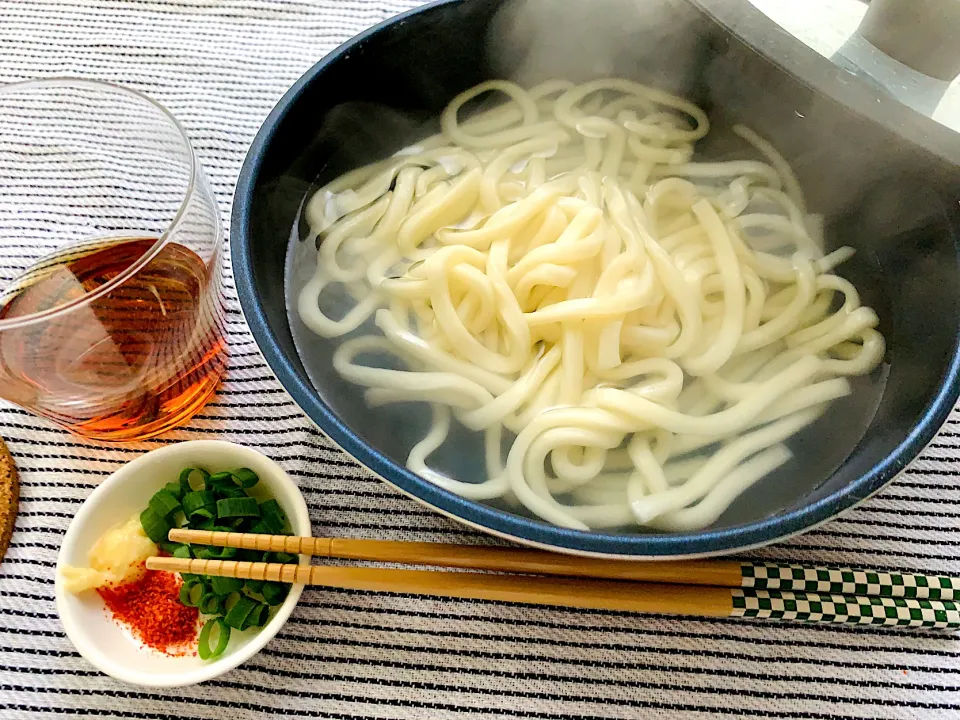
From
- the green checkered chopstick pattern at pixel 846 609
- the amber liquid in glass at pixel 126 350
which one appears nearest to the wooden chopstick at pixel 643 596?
the green checkered chopstick pattern at pixel 846 609

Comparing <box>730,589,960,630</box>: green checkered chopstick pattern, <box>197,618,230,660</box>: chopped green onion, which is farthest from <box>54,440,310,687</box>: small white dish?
<box>730,589,960,630</box>: green checkered chopstick pattern

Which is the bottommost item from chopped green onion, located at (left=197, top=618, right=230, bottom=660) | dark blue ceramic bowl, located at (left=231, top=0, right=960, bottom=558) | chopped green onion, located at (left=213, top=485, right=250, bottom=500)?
chopped green onion, located at (left=197, top=618, right=230, bottom=660)

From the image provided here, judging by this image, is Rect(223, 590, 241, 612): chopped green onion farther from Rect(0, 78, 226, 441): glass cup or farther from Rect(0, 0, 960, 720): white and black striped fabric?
Rect(0, 78, 226, 441): glass cup

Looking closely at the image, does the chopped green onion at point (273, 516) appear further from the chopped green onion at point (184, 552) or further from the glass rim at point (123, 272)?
the glass rim at point (123, 272)

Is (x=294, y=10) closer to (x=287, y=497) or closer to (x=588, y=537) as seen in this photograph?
(x=287, y=497)

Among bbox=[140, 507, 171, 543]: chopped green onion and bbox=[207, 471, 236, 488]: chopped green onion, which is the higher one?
bbox=[207, 471, 236, 488]: chopped green onion

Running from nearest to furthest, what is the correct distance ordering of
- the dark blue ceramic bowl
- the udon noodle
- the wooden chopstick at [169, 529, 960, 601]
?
the dark blue ceramic bowl < the wooden chopstick at [169, 529, 960, 601] < the udon noodle

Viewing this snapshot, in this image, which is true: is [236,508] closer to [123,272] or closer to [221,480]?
[221,480]
